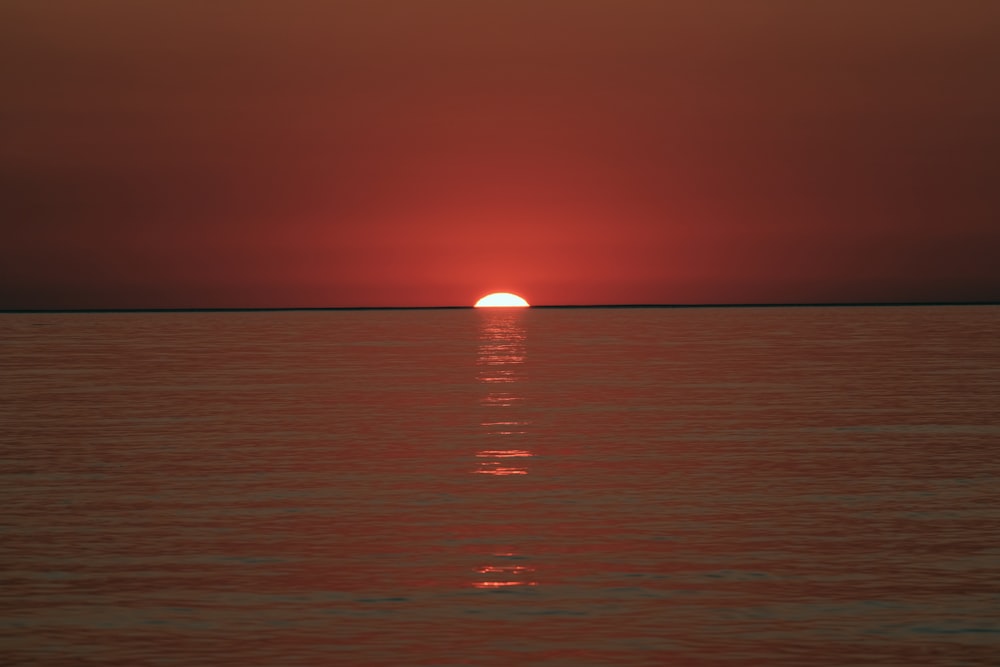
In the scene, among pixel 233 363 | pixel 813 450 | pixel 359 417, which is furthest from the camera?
pixel 233 363

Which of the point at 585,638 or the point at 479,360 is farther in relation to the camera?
the point at 479,360

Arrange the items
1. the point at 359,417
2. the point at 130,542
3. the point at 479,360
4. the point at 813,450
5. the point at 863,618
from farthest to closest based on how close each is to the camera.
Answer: the point at 479,360, the point at 359,417, the point at 813,450, the point at 130,542, the point at 863,618

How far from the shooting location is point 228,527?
21391mm

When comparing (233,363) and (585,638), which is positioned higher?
(233,363)

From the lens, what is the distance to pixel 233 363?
79.1 m

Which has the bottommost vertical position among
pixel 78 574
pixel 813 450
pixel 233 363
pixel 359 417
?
pixel 78 574

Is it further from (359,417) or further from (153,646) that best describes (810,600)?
(359,417)

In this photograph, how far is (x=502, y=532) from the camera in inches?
821

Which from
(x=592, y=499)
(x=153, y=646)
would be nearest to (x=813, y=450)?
(x=592, y=499)

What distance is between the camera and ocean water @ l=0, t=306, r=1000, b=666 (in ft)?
48.2

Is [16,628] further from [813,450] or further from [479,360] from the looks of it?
[479,360]

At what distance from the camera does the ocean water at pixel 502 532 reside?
48.2 feet

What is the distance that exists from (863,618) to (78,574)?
9.24 m

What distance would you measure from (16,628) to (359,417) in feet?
85.1
